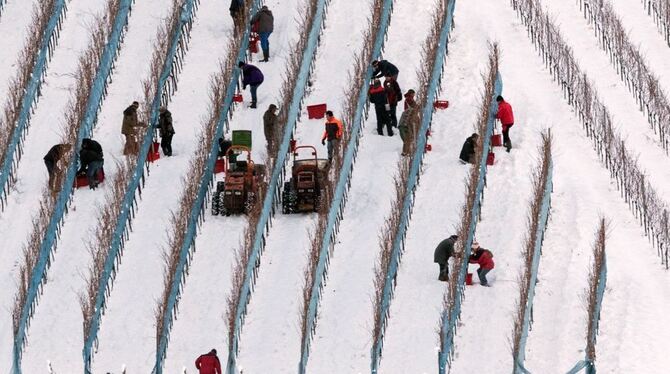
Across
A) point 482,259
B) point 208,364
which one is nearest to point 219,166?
point 482,259

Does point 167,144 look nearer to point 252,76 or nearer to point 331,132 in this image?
point 252,76

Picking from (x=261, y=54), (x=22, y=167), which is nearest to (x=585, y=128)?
(x=261, y=54)

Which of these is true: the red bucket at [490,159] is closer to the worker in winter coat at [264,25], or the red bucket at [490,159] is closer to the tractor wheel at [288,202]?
the tractor wheel at [288,202]

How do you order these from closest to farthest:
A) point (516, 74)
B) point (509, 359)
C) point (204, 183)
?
point (509, 359) < point (204, 183) < point (516, 74)

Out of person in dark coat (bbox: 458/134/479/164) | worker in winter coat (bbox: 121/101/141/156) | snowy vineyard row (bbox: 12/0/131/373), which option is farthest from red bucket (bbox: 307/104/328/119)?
snowy vineyard row (bbox: 12/0/131/373)

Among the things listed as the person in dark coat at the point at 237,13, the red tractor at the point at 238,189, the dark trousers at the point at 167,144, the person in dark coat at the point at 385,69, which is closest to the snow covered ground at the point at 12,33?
the dark trousers at the point at 167,144

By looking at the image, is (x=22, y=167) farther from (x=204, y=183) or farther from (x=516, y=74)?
(x=516, y=74)

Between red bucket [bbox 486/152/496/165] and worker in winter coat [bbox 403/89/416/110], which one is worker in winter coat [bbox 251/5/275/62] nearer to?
worker in winter coat [bbox 403/89/416/110]
